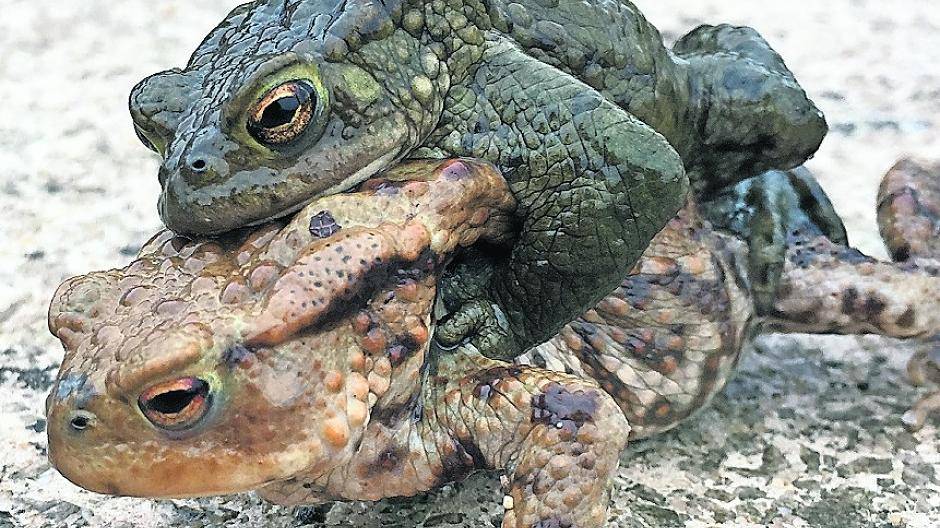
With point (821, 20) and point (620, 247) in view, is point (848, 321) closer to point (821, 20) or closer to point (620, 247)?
point (620, 247)

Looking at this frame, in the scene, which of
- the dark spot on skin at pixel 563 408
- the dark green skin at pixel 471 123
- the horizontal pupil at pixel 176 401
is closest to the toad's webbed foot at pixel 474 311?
the dark green skin at pixel 471 123

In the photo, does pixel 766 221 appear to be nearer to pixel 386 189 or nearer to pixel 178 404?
pixel 386 189

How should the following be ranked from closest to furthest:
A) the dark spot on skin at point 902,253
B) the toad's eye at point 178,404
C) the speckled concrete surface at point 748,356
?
the toad's eye at point 178,404 → the speckled concrete surface at point 748,356 → the dark spot on skin at point 902,253

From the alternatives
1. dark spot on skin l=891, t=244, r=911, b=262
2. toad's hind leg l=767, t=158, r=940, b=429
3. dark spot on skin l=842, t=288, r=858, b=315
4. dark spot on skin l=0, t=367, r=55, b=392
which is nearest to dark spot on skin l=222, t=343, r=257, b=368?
dark spot on skin l=0, t=367, r=55, b=392

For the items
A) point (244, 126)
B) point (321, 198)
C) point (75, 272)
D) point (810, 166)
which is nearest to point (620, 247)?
point (321, 198)

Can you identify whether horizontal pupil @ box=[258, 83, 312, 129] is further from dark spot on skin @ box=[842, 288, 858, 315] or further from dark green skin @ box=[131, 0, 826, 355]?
dark spot on skin @ box=[842, 288, 858, 315]

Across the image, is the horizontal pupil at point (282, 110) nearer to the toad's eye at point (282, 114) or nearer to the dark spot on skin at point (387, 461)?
the toad's eye at point (282, 114)
